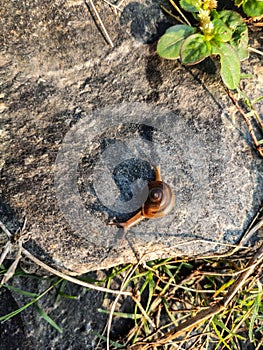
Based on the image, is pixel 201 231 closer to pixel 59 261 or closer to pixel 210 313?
pixel 210 313

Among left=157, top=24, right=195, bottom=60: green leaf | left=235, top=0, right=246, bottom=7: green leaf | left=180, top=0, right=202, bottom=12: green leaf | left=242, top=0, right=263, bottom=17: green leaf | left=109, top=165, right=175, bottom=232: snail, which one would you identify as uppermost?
left=180, top=0, right=202, bottom=12: green leaf

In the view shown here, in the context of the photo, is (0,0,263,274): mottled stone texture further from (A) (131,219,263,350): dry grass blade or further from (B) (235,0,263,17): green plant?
(B) (235,0,263,17): green plant

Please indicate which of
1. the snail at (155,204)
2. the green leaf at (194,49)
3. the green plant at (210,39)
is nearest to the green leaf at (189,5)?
the green plant at (210,39)

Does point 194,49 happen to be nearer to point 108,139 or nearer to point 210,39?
point 210,39

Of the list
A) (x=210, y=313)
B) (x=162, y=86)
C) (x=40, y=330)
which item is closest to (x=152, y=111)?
(x=162, y=86)

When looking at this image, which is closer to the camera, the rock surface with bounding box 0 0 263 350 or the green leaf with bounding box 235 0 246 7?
the rock surface with bounding box 0 0 263 350

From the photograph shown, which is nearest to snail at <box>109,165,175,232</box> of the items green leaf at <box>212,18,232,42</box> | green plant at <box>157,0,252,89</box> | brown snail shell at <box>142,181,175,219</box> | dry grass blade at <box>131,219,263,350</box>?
brown snail shell at <box>142,181,175,219</box>

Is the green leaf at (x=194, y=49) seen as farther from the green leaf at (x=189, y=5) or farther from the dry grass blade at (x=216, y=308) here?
the dry grass blade at (x=216, y=308)

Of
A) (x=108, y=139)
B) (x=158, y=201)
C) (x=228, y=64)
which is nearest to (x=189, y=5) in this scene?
(x=228, y=64)
